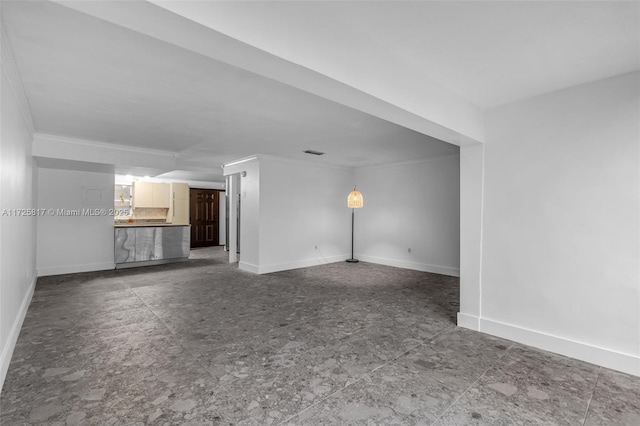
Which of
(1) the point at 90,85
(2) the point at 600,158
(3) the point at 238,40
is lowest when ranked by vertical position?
(2) the point at 600,158

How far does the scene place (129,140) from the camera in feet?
16.5

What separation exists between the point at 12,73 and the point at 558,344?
5130 millimetres

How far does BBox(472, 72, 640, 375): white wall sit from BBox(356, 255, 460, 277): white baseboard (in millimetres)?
3012

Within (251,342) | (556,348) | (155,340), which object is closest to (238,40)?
(251,342)

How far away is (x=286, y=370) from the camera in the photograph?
98.9 inches

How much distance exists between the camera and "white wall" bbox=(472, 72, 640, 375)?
252 cm

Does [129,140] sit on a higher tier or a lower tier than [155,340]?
higher

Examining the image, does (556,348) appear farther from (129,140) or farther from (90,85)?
(129,140)

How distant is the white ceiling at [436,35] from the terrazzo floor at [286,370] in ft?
6.92

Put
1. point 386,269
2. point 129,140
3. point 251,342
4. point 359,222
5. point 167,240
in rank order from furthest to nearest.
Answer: point 359,222 → point 167,240 → point 386,269 → point 129,140 → point 251,342

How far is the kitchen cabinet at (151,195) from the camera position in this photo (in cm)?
834

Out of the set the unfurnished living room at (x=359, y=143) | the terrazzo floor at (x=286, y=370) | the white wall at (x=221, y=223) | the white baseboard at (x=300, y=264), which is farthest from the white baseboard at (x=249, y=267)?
the white wall at (x=221, y=223)

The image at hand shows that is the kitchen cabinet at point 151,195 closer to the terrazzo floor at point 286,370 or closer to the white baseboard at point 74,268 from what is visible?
the white baseboard at point 74,268

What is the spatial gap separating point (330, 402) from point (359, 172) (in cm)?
647
